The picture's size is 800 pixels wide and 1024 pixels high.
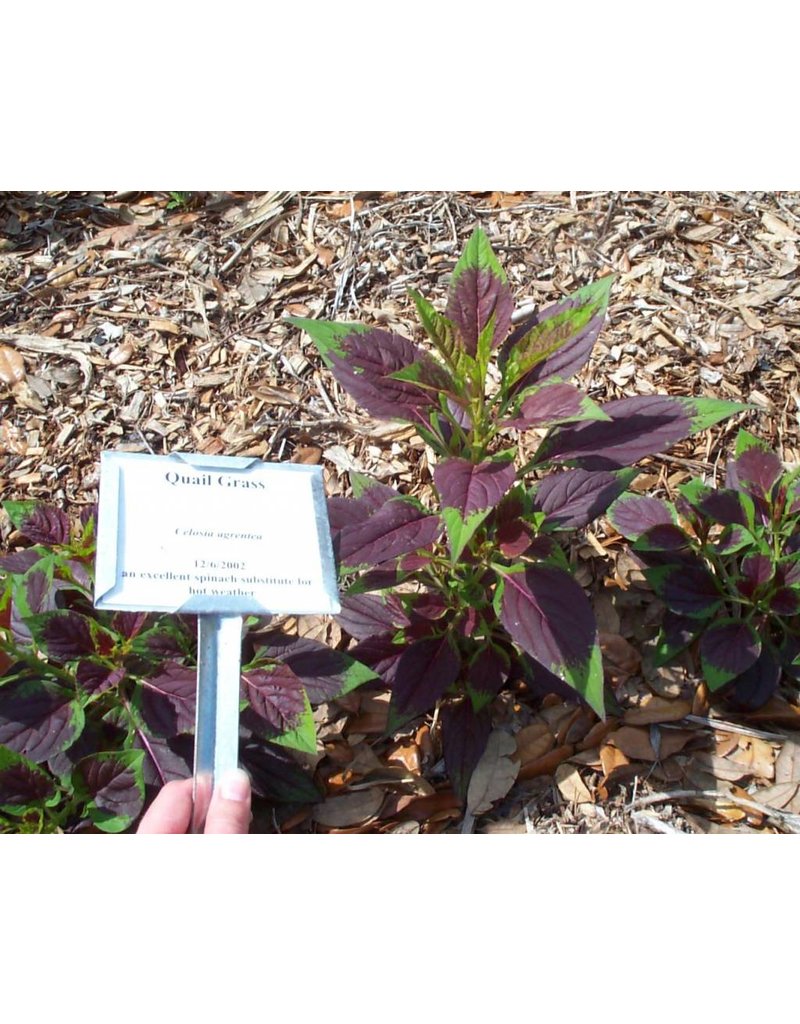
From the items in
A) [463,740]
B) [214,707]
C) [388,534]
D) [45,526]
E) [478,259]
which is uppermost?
[478,259]

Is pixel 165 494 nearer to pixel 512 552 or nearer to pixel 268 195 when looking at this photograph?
pixel 512 552

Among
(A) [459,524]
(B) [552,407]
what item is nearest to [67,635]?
(A) [459,524]

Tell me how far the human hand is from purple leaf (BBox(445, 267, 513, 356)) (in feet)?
3.57

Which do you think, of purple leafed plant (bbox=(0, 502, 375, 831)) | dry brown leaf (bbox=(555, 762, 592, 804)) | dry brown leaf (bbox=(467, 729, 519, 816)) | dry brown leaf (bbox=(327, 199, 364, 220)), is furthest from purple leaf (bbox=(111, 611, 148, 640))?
dry brown leaf (bbox=(327, 199, 364, 220))

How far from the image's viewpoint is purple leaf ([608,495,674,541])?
2.80 meters

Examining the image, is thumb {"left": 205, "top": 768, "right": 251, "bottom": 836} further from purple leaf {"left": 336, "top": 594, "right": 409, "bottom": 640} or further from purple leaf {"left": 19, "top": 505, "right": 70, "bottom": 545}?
purple leaf {"left": 19, "top": 505, "right": 70, "bottom": 545}

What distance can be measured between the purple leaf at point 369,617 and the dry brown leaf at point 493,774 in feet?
1.54

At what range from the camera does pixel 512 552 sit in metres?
2.20

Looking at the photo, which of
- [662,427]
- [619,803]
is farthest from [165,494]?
[619,803]

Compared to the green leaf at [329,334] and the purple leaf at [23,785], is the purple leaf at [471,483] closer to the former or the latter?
the green leaf at [329,334]

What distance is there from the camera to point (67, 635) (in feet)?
7.66

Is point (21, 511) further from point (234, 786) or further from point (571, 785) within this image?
point (571, 785)

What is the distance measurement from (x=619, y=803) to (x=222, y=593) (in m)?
1.40

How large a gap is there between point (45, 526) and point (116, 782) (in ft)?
2.39
